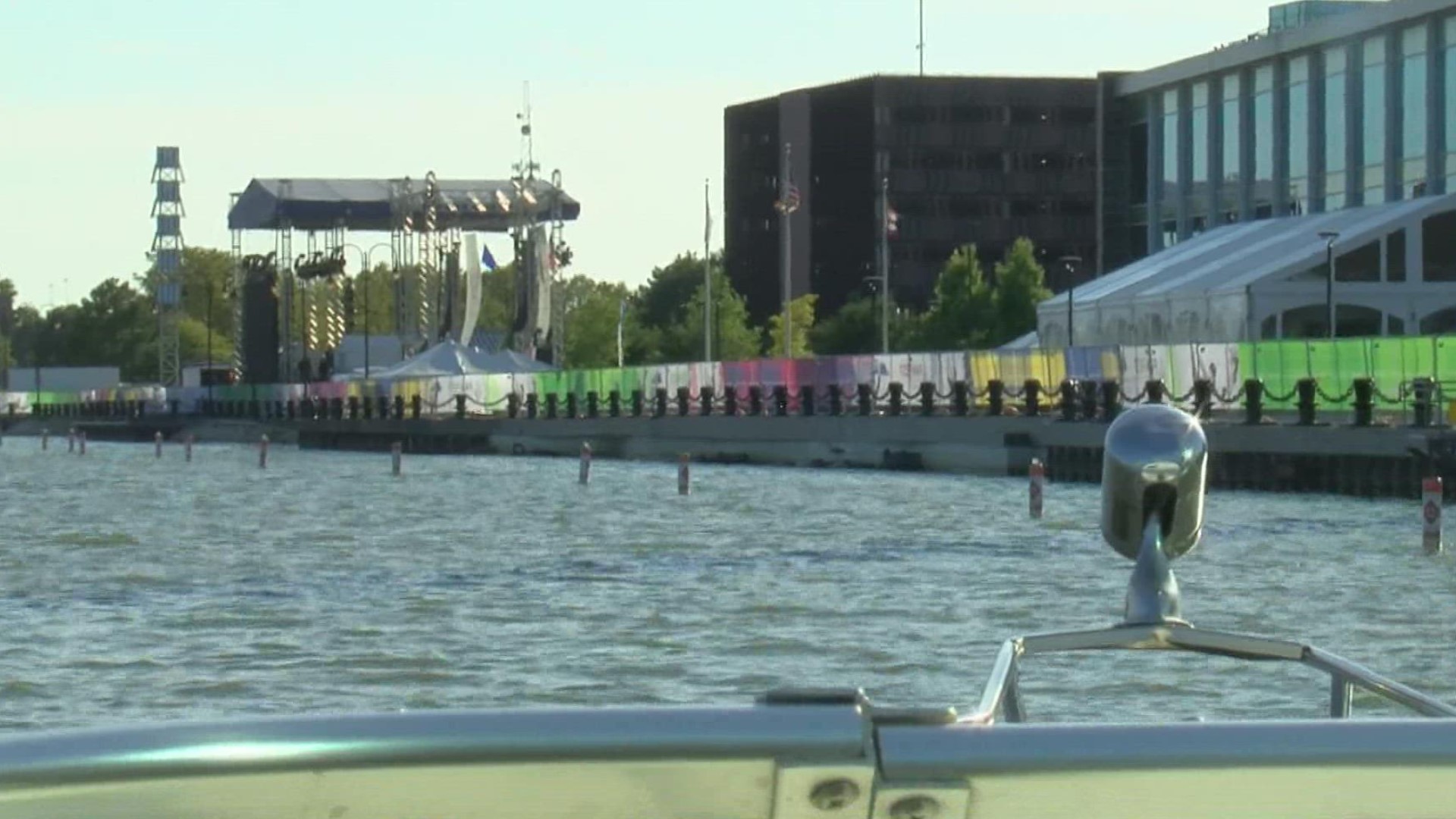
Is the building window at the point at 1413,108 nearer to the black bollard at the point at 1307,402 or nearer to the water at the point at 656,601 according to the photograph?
the black bollard at the point at 1307,402

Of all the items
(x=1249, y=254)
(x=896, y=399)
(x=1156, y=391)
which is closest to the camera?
(x=1156, y=391)

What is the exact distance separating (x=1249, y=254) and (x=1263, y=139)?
13242 mm

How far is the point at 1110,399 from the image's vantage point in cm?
5953

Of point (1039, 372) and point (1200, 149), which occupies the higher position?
point (1200, 149)

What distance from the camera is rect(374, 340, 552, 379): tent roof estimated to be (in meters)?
110

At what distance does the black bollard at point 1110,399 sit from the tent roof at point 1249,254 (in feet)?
51.6

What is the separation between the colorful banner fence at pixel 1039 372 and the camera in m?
50.5

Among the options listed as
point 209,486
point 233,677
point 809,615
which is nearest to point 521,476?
point 209,486

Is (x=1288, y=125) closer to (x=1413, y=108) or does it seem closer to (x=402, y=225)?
(x=1413, y=108)

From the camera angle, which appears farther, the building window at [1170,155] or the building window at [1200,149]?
the building window at [1170,155]

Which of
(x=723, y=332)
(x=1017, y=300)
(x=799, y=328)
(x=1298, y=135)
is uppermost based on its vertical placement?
(x=1298, y=135)

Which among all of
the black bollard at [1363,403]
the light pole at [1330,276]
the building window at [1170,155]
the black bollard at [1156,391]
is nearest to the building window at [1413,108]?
the light pole at [1330,276]

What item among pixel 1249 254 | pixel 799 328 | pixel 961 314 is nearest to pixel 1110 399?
pixel 1249 254

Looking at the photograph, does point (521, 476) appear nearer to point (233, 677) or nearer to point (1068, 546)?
point (1068, 546)
